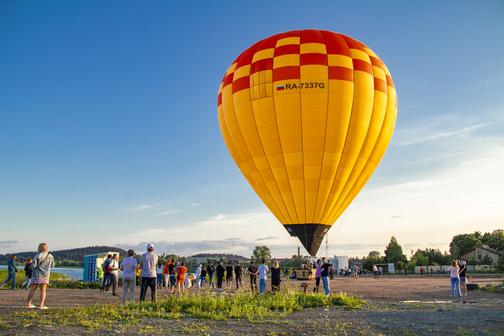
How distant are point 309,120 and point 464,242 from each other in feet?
306

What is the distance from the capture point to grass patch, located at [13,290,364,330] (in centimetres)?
959

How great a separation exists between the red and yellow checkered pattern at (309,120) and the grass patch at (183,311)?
398 inches

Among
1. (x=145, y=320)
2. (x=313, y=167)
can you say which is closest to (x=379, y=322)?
(x=145, y=320)

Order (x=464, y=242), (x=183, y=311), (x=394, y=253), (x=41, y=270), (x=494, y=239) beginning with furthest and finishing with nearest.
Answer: (x=464, y=242) → (x=494, y=239) → (x=394, y=253) → (x=41, y=270) → (x=183, y=311)

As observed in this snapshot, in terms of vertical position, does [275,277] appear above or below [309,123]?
below

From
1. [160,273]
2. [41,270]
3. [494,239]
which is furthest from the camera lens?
[494,239]

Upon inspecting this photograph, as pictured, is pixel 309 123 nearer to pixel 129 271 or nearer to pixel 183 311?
pixel 129 271

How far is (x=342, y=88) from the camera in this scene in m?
23.0

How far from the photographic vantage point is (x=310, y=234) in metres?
23.7

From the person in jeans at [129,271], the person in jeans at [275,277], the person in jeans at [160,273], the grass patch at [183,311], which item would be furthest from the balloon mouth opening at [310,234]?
the person in jeans at [129,271]

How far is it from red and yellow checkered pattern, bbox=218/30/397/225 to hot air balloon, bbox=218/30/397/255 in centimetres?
5

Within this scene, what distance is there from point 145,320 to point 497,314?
905 centimetres

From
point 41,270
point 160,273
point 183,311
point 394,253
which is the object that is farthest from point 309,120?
point 394,253

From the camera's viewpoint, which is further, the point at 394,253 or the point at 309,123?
the point at 394,253
